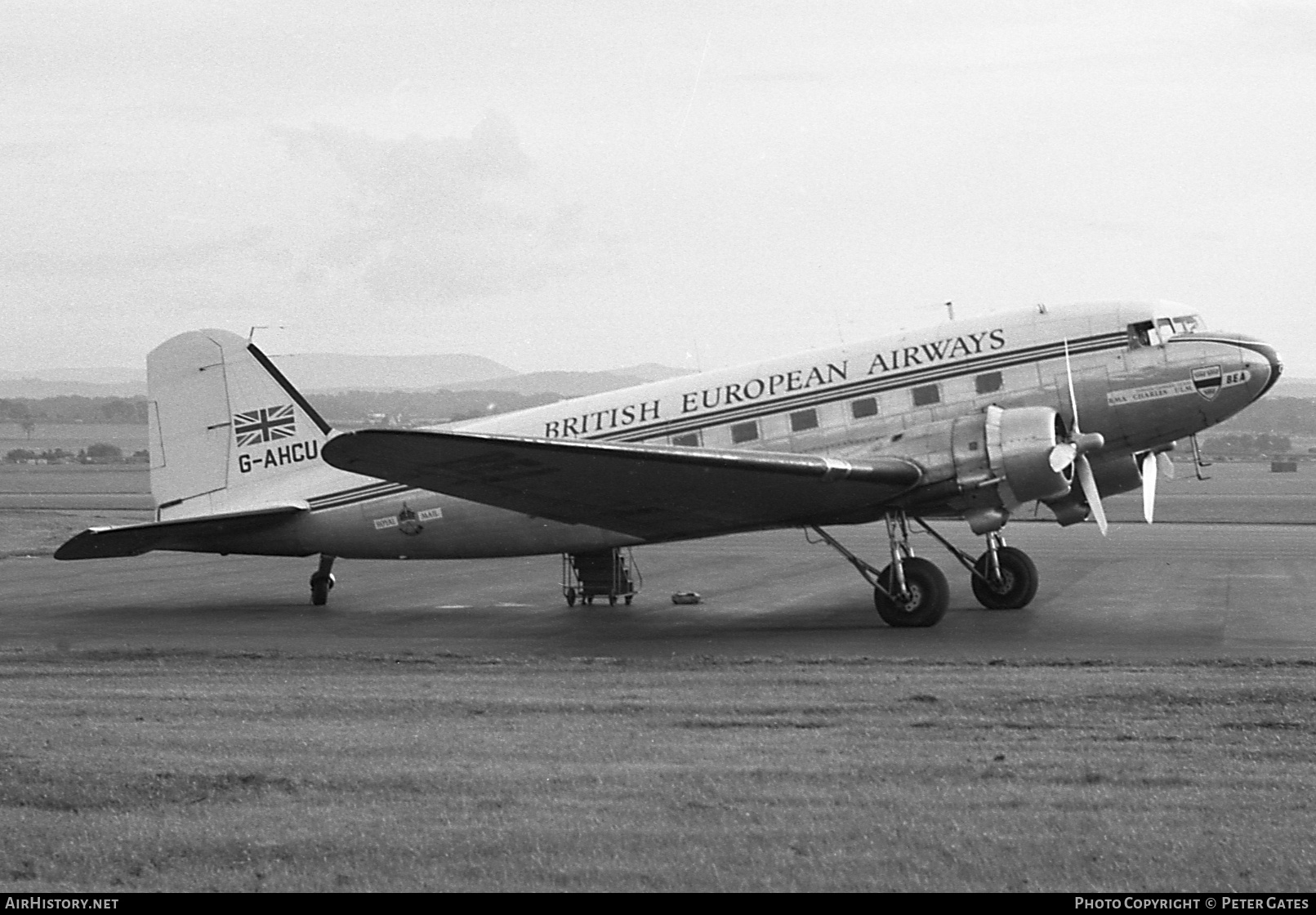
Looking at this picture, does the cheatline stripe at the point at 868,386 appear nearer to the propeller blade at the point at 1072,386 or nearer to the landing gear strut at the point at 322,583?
the propeller blade at the point at 1072,386

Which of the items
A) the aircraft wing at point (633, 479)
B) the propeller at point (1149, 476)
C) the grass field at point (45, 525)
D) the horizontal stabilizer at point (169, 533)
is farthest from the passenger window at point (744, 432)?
the grass field at point (45, 525)

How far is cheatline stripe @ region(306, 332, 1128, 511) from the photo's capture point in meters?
19.7

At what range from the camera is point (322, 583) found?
23703mm

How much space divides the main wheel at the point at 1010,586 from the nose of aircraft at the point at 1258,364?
4.07 m

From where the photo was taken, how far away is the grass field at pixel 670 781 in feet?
24.7

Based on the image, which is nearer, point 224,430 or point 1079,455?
point 1079,455

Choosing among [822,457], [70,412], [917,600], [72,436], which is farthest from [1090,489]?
[70,412]

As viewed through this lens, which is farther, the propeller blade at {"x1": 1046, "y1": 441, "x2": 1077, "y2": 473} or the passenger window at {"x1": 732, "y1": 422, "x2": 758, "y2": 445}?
the passenger window at {"x1": 732, "y1": 422, "x2": 758, "y2": 445}

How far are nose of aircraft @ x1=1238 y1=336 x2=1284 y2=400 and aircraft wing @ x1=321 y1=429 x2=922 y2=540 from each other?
176 inches

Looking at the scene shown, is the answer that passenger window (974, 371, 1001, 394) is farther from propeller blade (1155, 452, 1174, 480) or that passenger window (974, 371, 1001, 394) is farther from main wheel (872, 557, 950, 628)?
propeller blade (1155, 452, 1174, 480)

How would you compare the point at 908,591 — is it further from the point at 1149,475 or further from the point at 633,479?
the point at 1149,475

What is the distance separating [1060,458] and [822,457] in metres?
3.00

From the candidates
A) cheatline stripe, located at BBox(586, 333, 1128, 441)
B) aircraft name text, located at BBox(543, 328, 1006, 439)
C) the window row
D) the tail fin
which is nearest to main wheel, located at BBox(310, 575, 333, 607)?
the tail fin

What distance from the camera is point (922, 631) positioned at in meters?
19.0
